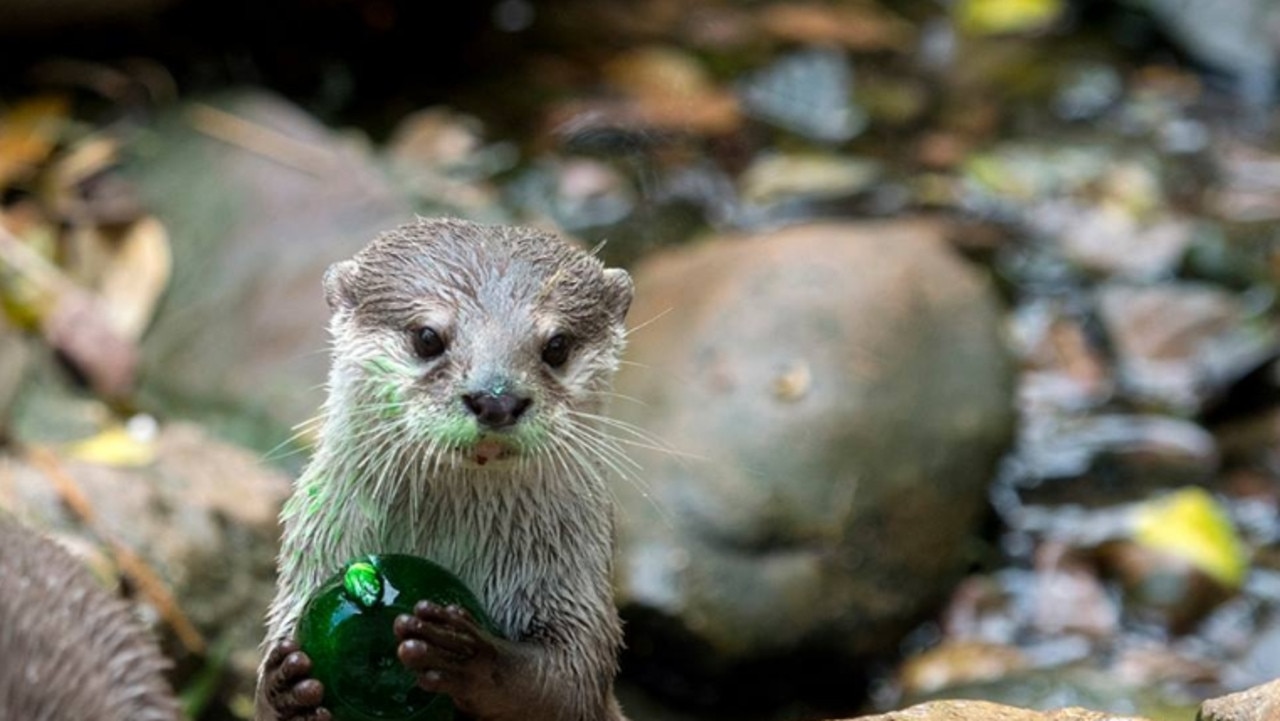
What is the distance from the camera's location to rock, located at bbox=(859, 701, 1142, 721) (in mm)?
2295

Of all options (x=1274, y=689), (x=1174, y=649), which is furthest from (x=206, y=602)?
(x=1174, y=649)

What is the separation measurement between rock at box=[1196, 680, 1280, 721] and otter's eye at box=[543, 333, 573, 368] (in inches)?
33.6

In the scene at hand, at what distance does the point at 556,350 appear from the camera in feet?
7.33

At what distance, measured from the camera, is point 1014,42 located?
6.68m

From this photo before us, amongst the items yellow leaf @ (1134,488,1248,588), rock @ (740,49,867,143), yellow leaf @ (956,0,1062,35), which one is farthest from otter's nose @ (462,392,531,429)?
yellow leaf @ (956,0,1062,35)

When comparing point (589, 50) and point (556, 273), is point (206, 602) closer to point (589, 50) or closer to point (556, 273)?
point (556, 273)

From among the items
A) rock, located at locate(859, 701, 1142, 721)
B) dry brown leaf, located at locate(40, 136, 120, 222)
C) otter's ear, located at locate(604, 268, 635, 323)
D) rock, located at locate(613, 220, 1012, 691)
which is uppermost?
dry brown leaf, located at locate(40, 136, 120, 222)

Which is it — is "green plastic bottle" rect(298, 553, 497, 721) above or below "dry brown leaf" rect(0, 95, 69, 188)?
below

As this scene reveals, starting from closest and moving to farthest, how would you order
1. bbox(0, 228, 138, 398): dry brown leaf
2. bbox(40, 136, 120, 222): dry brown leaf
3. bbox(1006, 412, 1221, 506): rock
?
bbox(0, 228, 138, 398): dry brown leaf < bbox(1006, 412, 1221, 506): rock < bbox(40, 136, 120, 222): dry brown leaf

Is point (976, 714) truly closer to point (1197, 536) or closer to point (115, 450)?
point (115, 450)

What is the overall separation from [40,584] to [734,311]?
210cm

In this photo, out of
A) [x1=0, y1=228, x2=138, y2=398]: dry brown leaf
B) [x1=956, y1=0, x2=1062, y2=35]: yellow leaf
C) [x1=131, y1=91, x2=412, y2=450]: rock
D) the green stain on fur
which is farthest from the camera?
[x1=956, y1=0, x2=1062, y2=35]: yellow leaf

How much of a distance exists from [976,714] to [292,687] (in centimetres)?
78

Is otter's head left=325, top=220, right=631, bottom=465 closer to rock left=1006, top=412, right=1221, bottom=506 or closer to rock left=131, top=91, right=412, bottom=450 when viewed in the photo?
rock left=131, top=91, right=412, bottom=450
